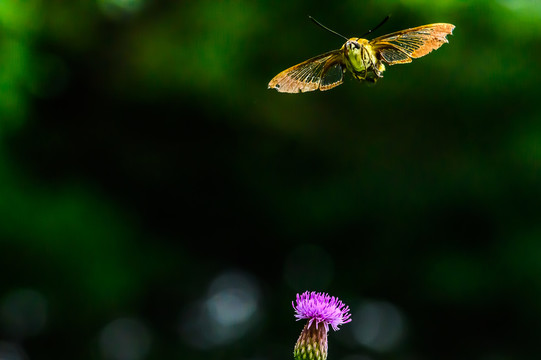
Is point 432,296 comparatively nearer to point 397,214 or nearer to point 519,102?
point 397,214

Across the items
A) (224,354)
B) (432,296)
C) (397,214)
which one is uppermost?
(397,214)

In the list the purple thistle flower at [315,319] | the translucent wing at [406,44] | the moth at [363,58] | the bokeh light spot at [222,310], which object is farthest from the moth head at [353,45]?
the bokeh light spot at [222,310]

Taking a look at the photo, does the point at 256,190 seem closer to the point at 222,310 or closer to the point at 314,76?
the point at 222,310

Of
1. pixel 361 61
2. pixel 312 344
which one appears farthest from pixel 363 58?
pixel 312 344

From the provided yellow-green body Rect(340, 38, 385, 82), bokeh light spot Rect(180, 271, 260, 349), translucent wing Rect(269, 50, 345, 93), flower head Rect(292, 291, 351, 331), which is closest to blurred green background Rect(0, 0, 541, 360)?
bokeh light spot Rect(180, 271, 260, 349)

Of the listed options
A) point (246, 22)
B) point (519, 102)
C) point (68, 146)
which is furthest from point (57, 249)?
point (519, 102)

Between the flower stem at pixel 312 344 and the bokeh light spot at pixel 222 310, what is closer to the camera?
the flower stem at pixel 312 344

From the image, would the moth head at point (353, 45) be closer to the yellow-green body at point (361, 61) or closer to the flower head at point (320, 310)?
the yellow-green body at point (361, 61)
